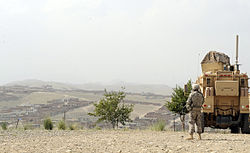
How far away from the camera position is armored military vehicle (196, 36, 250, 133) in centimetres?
1527

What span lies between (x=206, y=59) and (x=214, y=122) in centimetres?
408

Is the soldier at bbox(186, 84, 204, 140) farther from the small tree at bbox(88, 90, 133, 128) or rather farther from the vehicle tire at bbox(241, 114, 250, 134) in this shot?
the small tree at bbox(88, 90, 133, 128)

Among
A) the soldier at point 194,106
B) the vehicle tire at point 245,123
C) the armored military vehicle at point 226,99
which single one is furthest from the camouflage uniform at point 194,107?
the vehicle tire at point 245,123

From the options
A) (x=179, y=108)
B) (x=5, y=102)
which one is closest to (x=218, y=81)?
(x=179, y=108)

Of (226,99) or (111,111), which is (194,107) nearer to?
(226,99)

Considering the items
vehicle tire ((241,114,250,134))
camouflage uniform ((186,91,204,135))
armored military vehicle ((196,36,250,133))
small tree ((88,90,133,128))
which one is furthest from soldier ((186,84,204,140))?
small tree ((88,90,133,128))

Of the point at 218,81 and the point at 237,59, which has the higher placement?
the point at 237,59

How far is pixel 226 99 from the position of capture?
15805 mm

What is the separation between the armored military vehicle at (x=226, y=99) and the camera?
15.3 metres

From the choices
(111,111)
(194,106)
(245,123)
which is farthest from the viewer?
(111,111)

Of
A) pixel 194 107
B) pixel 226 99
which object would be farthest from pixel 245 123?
pixel 194 107

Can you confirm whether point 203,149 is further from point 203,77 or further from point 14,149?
point 203,77

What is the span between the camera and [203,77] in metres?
15.9

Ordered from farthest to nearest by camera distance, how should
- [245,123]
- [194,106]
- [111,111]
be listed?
[111,111], [245,123], [194,106]
